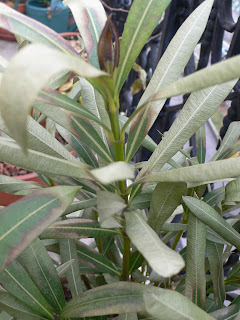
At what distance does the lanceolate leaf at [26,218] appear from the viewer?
33cm

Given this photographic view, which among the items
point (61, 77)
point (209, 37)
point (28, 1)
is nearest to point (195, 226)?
point (61, 77)

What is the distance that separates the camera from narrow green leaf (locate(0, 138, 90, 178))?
1.23ft

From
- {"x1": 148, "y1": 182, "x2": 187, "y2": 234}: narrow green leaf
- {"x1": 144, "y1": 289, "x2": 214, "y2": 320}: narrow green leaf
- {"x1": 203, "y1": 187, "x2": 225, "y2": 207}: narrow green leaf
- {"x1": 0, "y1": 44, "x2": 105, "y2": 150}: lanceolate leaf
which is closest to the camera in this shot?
{"x1": 0, "y1": 44, "x2": 105, "y2": 150}: lanceolate leaf

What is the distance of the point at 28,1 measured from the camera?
2.83 metres

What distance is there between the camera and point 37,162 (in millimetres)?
382

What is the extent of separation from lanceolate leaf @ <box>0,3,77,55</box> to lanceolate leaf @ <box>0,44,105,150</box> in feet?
0.39

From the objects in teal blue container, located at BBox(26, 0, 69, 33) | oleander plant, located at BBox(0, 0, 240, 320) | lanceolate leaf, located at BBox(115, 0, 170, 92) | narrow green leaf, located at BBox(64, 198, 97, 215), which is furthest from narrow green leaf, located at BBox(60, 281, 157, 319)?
teal blue container, located at BBox(26, 0, 69, 33)

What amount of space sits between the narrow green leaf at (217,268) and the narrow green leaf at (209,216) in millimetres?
63

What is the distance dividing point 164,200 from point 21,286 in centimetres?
21

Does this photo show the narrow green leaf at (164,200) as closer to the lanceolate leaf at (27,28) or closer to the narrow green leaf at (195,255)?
the narrow green leaf at (195,255)

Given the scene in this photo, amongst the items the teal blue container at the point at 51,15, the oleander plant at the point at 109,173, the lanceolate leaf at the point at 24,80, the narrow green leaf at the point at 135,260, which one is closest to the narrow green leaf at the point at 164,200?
the oleander plant at the point at 109,173

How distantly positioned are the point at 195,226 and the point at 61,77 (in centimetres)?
29

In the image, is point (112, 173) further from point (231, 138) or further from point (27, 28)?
point (231, 138)

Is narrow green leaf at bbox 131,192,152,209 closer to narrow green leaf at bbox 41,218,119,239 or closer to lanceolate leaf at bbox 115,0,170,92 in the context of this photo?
narrow green leaf at bbox 41,218,119,239
